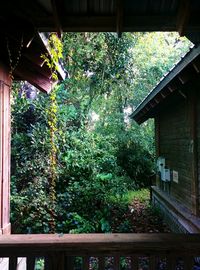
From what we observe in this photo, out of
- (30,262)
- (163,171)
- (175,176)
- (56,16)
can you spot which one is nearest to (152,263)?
(30,262)

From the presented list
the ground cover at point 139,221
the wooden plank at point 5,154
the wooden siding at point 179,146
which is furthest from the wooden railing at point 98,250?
the ground cover at point 139,221

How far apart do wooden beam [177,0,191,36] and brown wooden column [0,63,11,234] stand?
210 centimetres

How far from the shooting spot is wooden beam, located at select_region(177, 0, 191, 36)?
2072 millimetres

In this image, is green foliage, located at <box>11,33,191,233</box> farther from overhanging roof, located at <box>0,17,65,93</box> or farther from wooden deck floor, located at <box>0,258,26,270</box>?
wooden deck floor, located at <box>0,258,26,270</box>

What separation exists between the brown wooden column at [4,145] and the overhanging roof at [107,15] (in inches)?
56.1

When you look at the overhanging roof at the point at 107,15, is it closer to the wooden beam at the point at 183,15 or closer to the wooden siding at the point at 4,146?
the wooden beam at the point at 183,15

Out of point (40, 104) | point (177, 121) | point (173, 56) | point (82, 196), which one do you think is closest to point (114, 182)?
point (82, 196)

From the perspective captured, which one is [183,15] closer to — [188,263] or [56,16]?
[56,16]

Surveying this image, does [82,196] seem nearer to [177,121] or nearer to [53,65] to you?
[177,121]

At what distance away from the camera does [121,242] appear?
216cm

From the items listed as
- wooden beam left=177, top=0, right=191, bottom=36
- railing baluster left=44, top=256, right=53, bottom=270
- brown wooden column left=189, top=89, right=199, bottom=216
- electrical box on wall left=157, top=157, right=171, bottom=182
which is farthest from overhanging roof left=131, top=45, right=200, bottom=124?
railing baluster left=44, top=256, right=53, bottom=270

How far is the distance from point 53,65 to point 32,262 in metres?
2.23

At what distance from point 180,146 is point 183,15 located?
5.18m

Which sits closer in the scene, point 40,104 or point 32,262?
point 32,262
